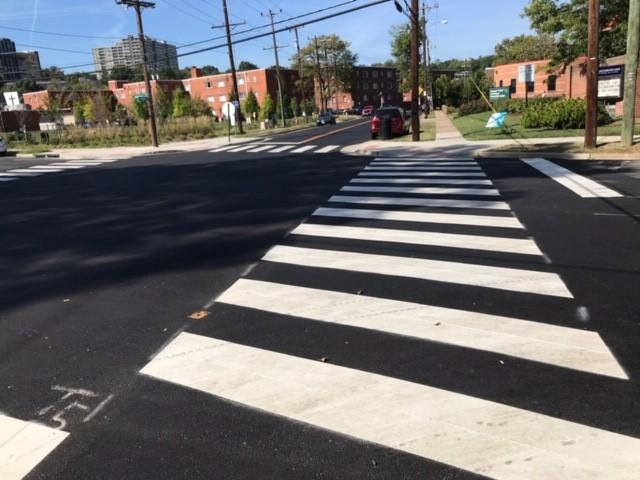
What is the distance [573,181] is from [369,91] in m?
112

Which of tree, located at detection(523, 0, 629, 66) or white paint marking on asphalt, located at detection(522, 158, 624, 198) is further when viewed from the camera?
tree, located at detection(523, 0, 629, 66)

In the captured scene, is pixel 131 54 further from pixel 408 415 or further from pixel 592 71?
pixel 408 415

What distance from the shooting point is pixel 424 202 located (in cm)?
1030

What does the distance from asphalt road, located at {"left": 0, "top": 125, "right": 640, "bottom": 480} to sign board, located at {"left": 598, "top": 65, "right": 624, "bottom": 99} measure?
11.0 meters

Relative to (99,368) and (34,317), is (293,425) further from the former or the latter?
(34,317)

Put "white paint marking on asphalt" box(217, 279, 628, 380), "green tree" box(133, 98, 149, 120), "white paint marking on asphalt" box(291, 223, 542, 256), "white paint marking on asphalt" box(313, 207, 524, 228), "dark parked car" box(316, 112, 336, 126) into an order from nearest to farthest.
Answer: "white paint marking on asphalt" box(217, 279, 628, 380) < "white paint marking on asphalt" box(291, 223, 542, 256) < "white paint marking on asphalt" box(313, 207, 524, 228) < "dark parked car" box(316, 112, 336, 126) < "green tree" box(133, 98, 149, 120)

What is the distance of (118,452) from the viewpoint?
317 cm

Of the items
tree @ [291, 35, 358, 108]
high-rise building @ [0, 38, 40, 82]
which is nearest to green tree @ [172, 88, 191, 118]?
high-rise building @ [0, 38, 40, 82]

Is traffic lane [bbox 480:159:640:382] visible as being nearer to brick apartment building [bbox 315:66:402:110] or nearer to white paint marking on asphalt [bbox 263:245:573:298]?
white paint marking on asphalt [bbox 263:245:573:298]

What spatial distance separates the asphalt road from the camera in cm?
311

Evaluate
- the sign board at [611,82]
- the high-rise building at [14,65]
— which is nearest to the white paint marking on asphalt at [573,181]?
the sign board at [611,82]

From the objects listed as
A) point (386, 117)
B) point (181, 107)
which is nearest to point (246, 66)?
point (181, 107)

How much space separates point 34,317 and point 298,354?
2.90 metres

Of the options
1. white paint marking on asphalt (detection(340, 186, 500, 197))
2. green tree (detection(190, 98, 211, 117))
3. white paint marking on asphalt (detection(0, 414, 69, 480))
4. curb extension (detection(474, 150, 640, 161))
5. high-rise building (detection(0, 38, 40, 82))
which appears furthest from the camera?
green tree (detection(190, 98, 211, 117))
